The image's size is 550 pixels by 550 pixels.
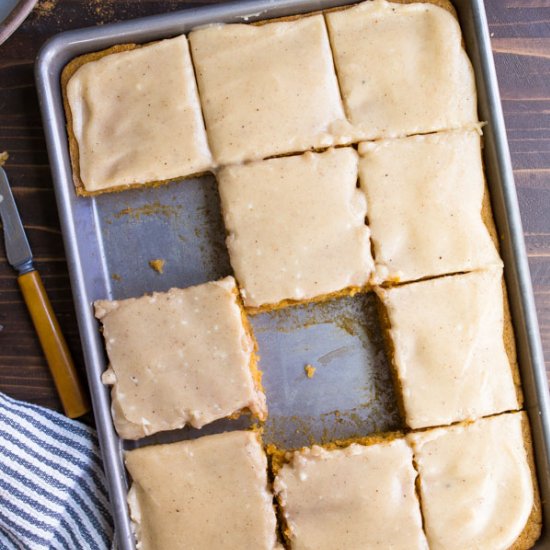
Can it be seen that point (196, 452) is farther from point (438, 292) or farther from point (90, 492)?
point (438, 292)

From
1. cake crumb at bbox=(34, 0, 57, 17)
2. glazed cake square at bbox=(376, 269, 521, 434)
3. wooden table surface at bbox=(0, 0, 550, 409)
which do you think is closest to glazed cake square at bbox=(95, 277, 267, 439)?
wooden table surface at bbox=(0, 0, 550, 409)

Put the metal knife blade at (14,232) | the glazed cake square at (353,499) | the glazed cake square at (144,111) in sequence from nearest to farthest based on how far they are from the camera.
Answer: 1. the glazed cake square at (353,499)
2. the glazed cake square at (144,111)
3. the metal knife blade at (14,232)

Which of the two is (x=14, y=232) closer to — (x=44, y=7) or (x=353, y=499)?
(x=44, y=7)

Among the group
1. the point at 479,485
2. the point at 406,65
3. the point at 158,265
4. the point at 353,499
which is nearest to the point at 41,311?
the point at 158,265

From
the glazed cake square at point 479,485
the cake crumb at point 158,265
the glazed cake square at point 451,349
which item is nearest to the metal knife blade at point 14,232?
the cake crumb at point 158,265

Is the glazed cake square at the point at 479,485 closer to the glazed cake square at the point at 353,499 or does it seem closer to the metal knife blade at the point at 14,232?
the glazed cake square at the point at 353,499
